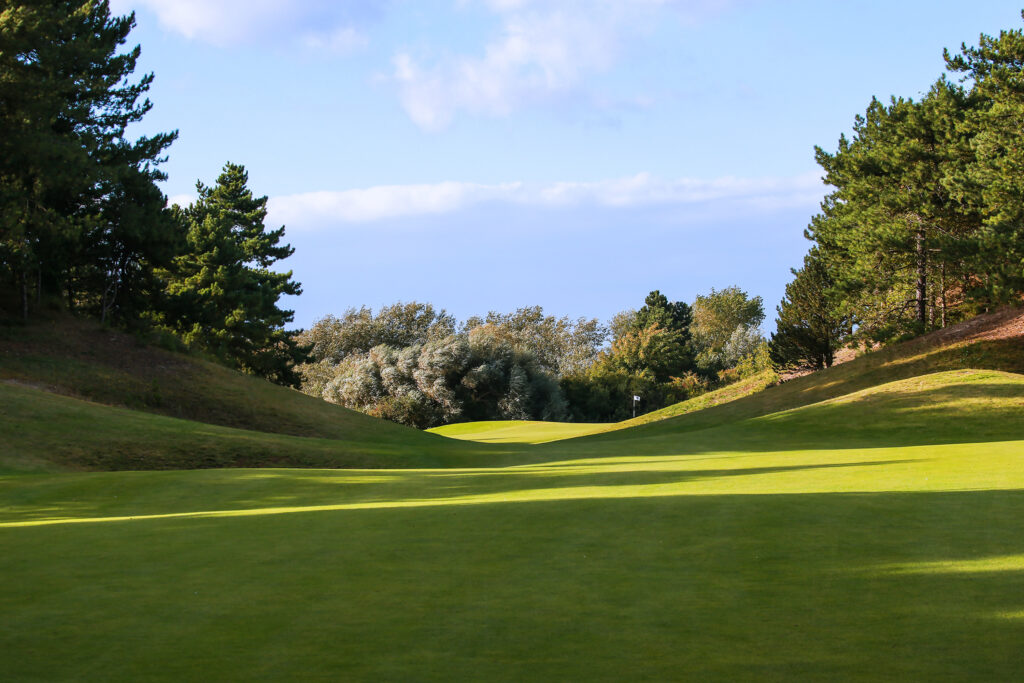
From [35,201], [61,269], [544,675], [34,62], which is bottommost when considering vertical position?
[544,675]

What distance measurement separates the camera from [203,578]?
731cm

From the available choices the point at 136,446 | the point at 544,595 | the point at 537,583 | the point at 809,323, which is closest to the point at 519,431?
the point at 809,323

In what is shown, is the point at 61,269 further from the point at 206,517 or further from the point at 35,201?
the point at 206,517

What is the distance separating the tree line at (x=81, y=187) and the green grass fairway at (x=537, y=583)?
21149 mm

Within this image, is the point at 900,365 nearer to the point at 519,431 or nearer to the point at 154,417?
the point at 519,431

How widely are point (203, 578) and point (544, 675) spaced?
3.56 meters

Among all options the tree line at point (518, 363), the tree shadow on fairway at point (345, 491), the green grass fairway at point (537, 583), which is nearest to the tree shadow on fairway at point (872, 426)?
Answer: the tree shadow on fairway at point (345, 491)

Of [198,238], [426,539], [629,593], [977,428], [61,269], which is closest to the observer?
[629,593]

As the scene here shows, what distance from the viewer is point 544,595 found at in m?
6.60

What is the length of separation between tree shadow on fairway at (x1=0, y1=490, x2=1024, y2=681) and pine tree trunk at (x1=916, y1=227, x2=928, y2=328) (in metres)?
29.6

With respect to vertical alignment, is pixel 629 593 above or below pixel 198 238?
below

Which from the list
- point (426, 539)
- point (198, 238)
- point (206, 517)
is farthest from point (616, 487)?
point (198, 238)

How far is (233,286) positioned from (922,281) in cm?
3606

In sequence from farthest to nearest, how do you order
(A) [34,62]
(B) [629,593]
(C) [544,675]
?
1. (A) [34,62]
2. (B) [629,593]
3. (C) [544,675]
